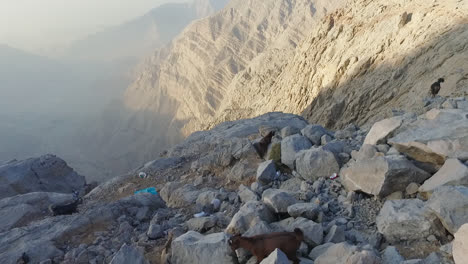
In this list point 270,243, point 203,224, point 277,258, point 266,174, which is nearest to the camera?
point 277,258

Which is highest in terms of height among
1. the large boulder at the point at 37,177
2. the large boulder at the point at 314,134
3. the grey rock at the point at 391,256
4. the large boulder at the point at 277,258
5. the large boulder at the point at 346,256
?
the large boulder at the point at 277,258

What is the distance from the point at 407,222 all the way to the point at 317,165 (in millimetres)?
2343

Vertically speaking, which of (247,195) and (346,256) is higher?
(346,256)

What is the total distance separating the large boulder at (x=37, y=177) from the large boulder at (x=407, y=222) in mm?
16053

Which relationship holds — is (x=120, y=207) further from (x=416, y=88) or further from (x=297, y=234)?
(x=416, y=88)

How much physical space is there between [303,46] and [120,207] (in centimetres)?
2643

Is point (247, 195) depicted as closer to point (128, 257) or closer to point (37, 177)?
point (128, 257)

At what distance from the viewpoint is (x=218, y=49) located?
56.2 m

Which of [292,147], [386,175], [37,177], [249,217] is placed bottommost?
[37,177]

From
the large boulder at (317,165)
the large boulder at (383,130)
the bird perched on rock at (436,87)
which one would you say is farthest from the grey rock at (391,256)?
the bird perched on rock at (436,87)

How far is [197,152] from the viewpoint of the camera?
41.2ft

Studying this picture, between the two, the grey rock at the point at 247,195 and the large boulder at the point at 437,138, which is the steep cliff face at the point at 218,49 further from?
the large boulder at the point at 437,138

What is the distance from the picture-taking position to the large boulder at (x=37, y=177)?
15.5 meters

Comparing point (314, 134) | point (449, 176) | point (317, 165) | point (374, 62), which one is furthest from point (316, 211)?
point (374, 62)
